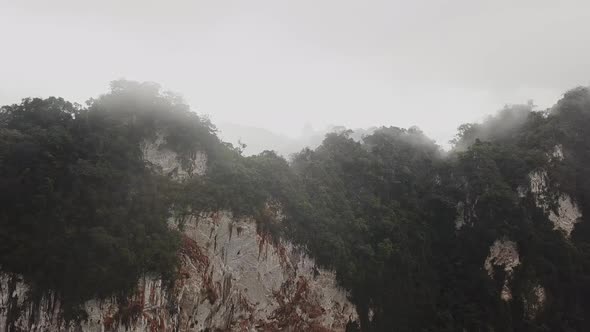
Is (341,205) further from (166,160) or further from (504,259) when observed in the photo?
(504,259)

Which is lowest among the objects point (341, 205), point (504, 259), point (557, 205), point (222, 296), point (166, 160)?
point (222, 296)

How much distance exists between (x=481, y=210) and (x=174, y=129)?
18.8 m

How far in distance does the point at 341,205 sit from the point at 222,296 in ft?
28.6

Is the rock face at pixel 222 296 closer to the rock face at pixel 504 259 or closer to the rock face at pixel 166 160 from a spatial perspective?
the rock face at pixel 166 160

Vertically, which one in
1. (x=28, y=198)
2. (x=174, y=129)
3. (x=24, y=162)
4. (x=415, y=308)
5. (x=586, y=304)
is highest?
(x=174, y=129)

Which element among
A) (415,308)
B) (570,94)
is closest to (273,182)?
(415,308)

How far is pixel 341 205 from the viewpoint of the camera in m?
26.1

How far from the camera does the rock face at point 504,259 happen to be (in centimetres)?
2689

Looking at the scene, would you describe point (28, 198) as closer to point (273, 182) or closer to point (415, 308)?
point (273, 182)

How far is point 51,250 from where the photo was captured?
57.1 ft

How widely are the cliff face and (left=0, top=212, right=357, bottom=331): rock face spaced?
1.3 inches

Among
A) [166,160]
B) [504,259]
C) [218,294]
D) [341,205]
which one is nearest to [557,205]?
[504,259]

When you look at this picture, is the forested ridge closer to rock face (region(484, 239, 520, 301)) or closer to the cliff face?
Answer: rock face (region(484, 239, 520, 301))

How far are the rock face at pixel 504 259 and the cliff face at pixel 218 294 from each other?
30.3 feet
